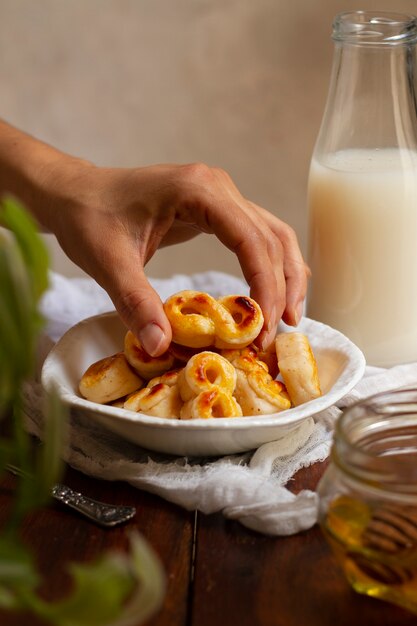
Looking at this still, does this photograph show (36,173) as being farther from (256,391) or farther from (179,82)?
(179,82)

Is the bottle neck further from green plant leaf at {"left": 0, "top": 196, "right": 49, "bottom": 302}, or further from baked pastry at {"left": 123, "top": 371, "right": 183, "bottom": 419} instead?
green plant leaf at {"left": 0, "top": 196, "right": 49, "bottom": 302}

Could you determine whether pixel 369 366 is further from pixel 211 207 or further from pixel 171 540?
pixel 171 540

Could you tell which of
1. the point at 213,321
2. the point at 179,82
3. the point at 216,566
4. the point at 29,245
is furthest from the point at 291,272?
the point at 179,82

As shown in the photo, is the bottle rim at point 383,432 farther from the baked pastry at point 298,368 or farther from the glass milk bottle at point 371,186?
the glass milk bottle at point 371,186

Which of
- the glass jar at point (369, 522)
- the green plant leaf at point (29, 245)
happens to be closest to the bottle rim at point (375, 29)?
the glass jar at point (369, 522)

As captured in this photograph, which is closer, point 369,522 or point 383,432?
point 369,522

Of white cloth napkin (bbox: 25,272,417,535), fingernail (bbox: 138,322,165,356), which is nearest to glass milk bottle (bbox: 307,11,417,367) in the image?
white cloth napkin (bbox: 25,272,417,535)
